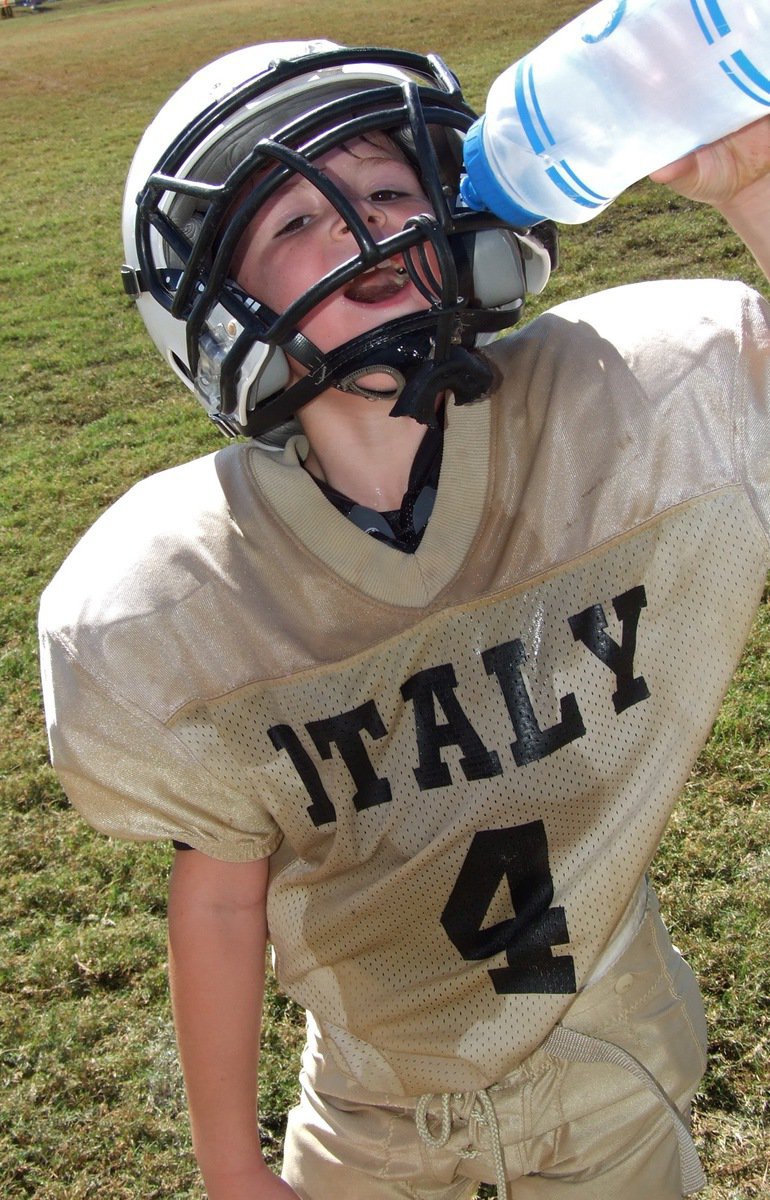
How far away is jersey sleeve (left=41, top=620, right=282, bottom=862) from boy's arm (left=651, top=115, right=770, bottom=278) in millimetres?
958

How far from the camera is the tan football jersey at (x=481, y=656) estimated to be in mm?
1565

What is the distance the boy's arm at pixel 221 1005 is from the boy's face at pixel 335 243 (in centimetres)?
74

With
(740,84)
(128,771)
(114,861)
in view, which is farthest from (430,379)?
(114,861)

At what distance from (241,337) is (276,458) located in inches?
6.8

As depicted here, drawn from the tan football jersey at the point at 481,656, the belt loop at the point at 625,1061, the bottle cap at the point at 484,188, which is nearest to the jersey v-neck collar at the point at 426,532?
the tan football jersey at the point at 481,656

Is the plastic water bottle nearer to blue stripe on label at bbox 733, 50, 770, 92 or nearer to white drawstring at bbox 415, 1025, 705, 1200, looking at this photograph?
blue stripe on label at bbox 733, 50, 770, 92

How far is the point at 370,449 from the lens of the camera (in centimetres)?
174

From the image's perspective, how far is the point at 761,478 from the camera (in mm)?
1565

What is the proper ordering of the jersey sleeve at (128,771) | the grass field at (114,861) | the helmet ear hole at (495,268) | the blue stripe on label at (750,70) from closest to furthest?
the blue stripe on label at (750,70) < the jersey sleeve at (128,771) < the helmet ear hole at (495,268) < the grass field at (114,861)

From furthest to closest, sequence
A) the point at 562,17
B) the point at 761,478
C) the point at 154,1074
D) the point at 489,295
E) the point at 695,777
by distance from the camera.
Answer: the point at 562,17 → the point at 695,777 → the point at 154,1074 → the point at 489,295 → the point at 761,478

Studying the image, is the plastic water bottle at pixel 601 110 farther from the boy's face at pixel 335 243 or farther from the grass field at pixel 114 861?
the grass field at pixel 114 861

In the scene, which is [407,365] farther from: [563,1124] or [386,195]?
[563,1124]

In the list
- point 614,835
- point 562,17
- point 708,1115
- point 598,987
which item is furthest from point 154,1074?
point 562,17

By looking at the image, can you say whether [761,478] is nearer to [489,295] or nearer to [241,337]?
[489,295]
